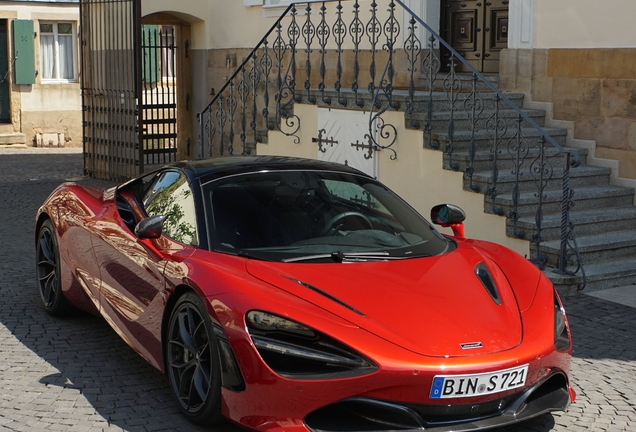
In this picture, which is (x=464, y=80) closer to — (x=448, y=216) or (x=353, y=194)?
(x=448, y=216)

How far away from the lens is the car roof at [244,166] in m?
5.70

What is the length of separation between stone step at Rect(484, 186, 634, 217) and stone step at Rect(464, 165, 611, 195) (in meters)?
0.10

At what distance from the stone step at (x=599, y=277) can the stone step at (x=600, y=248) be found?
3.1 inches

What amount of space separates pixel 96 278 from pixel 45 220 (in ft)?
4.60

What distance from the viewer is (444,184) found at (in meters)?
10.1

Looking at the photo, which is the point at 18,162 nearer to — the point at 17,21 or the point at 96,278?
the point at 17,21

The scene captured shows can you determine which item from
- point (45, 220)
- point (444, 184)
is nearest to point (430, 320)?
point (45, 220)

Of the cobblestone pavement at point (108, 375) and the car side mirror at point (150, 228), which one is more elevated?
the car side mirror at point (150, 228)

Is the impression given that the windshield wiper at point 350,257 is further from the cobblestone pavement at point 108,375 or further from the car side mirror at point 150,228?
the cobblestone pavement at point 108,375

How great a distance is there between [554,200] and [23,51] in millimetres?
16823

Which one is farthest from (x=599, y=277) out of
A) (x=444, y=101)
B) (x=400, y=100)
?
(x=444, y=101)

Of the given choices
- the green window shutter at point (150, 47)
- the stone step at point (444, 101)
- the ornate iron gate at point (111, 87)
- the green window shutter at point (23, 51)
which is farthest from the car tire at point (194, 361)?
the green window shutter at point (23, 51)

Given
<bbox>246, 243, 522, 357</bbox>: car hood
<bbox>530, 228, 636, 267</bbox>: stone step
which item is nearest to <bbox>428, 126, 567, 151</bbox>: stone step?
<bbox>530, 228, 636, 267</bbox>: stone step

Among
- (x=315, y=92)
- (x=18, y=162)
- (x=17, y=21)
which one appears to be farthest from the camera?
(x=17, y=21)
